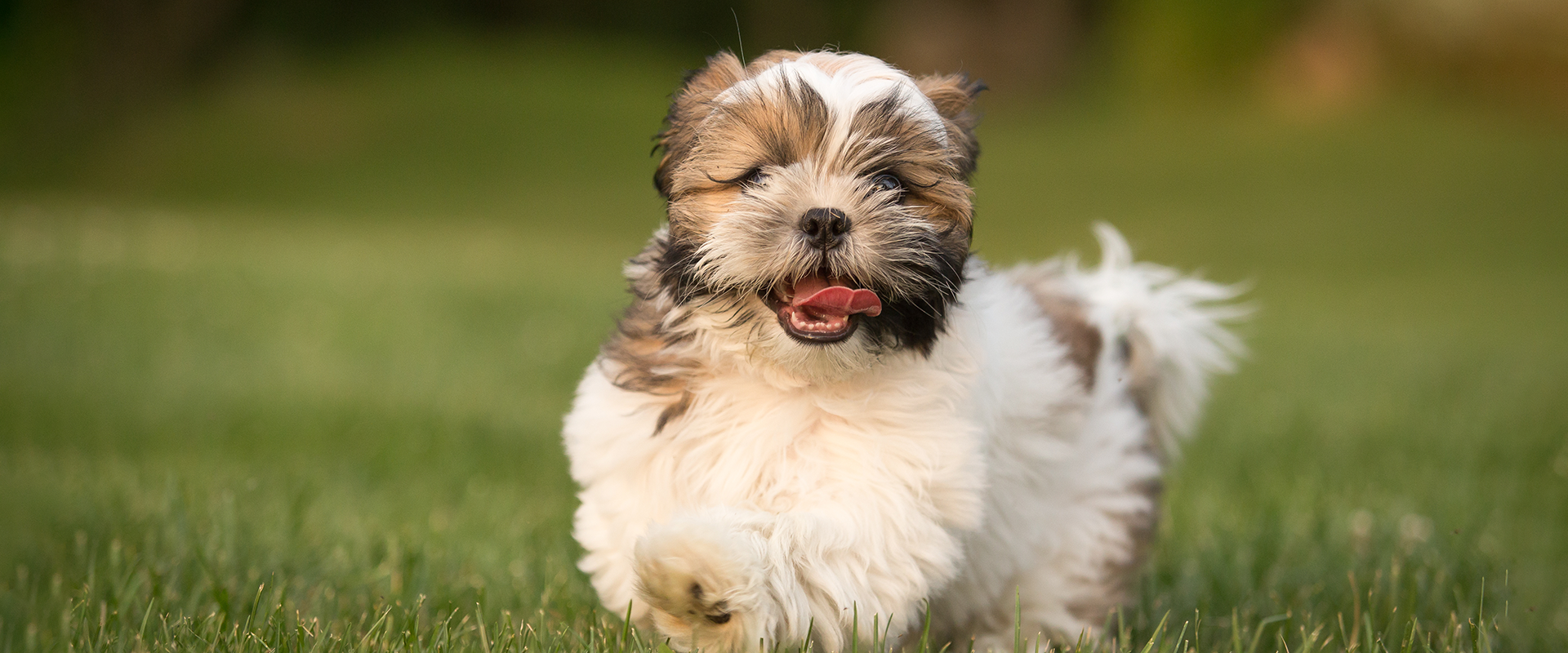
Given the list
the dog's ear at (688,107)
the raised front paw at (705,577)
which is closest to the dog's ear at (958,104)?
the dog's ear at (688,107)

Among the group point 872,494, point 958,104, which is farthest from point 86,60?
point 872,494

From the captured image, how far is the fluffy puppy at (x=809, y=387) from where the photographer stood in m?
2.68

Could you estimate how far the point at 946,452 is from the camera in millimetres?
2844

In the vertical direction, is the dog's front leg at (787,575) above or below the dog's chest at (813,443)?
below

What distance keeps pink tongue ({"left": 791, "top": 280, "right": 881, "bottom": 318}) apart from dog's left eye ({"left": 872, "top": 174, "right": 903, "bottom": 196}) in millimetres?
243

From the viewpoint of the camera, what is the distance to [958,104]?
315cm

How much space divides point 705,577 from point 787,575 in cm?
18

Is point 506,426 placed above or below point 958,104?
below

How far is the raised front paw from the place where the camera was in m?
2.49

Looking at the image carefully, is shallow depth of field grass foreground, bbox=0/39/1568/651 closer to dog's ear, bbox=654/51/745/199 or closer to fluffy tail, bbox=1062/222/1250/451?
fluffy tail, bbox=1062/222/1250/451

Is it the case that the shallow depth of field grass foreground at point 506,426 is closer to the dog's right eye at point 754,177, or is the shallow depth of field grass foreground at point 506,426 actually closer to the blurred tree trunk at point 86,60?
the dog's right eye at point 754,177

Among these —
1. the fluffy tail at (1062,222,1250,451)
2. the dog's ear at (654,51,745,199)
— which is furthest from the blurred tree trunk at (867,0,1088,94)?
the dog's ear at (654,51,745,199)

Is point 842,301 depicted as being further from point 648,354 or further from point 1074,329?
point 1074,329

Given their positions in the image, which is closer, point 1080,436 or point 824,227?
point 824,227
